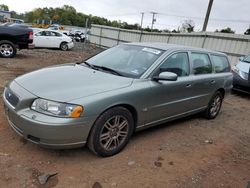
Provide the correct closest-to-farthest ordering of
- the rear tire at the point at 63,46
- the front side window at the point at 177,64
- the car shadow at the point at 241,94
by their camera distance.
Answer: the front side window at the point at 177,64, the car shadow at the point at 241,94, the rear tire at the point at 63,46

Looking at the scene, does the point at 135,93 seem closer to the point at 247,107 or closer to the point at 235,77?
the point at 247,107

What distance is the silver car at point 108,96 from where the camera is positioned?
3.29 m

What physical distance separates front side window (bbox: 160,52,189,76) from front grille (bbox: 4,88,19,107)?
2173 millimetres

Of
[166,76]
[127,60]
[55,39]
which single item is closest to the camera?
[166,76]

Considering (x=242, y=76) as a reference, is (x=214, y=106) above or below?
below

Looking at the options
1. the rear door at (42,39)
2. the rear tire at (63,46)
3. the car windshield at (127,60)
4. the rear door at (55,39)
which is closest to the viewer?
the car windshield at (127,60)

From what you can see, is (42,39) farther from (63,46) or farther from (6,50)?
(6,50)

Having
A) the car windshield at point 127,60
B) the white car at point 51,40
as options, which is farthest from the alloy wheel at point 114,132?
the white car at point 51,40

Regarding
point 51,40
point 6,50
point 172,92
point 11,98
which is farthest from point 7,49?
point 172,92

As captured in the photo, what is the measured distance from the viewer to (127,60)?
4.55 metres

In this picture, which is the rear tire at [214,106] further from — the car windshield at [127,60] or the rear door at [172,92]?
the car windshield at [127,60]

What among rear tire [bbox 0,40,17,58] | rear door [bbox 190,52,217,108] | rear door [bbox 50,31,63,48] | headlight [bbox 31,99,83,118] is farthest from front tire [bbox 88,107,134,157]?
rear door [bbox 50,31,63,48]

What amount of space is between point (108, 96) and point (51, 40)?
16.2m

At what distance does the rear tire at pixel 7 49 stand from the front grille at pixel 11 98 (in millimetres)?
8455
